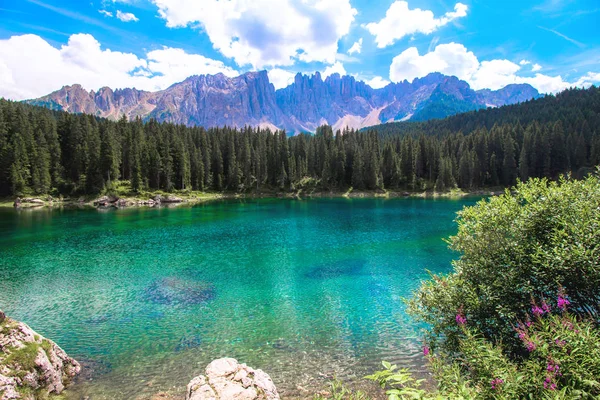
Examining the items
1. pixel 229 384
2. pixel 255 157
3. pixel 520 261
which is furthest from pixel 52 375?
pixel 255 157

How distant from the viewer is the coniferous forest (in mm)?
111188

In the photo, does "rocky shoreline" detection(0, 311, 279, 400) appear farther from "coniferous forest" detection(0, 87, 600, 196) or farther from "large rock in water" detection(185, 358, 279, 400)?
"coniferous forest" detection(0, 87, 600, 196)

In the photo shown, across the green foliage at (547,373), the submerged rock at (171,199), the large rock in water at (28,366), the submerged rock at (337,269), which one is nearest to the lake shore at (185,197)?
the submerged rock at (171,199)

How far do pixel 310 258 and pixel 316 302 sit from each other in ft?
49.6

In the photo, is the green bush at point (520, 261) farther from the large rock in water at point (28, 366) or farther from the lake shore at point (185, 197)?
the lake shore at point (185, 197)

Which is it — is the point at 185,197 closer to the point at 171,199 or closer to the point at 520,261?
the point at 171,199

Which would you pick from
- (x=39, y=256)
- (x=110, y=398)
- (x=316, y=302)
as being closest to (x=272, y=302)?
(x=316, y=302)

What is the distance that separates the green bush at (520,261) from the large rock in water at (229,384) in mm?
8051

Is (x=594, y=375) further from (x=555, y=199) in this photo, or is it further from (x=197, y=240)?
(x=197, y=240)

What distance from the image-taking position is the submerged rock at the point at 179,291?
1128 inches

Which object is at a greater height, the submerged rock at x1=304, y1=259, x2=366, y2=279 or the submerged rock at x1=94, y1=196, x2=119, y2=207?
the submerged rock at x1=94, y1=196, x2=119, y2=207

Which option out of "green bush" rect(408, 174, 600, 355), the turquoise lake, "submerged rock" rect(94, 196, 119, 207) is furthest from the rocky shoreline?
"submerged rock" rect(94, 196, 119, 207)

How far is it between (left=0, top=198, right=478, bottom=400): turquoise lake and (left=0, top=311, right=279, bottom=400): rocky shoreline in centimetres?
114

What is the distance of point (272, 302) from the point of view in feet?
92.9
